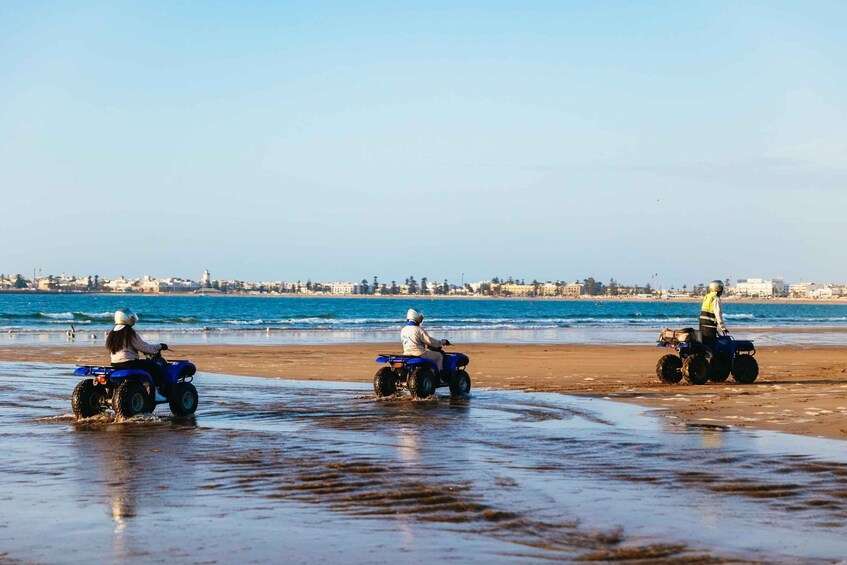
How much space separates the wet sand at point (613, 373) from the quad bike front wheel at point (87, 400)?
309 inches

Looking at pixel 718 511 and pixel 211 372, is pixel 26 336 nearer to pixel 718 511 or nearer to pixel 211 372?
pixel 211 372

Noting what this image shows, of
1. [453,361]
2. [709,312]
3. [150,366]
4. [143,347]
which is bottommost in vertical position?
[453,361]

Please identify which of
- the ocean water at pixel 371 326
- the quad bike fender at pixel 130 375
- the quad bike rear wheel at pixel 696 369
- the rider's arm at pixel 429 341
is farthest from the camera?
the ocean water at pixel 371 326

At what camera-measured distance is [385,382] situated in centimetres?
1720

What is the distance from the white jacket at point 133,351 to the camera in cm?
1427

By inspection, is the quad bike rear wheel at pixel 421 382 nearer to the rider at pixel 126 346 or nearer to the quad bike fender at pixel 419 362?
the quad bike fender at pixel 419 362

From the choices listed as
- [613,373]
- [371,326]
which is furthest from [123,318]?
[371,326]

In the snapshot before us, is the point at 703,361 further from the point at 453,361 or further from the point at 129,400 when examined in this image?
the point at 129,400

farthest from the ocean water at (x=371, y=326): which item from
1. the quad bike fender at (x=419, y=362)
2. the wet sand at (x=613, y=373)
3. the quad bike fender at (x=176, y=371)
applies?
the quad bike fender at (x=176, y=371)

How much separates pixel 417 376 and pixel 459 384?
1.11 meters

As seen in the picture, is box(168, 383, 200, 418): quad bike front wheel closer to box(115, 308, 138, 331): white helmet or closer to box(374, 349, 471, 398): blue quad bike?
box(115, 308, 138, 331): white helmet

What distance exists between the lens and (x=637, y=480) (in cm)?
937

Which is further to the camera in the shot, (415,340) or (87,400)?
(415,340)

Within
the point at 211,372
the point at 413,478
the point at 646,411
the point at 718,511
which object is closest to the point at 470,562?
the point at 718,511
